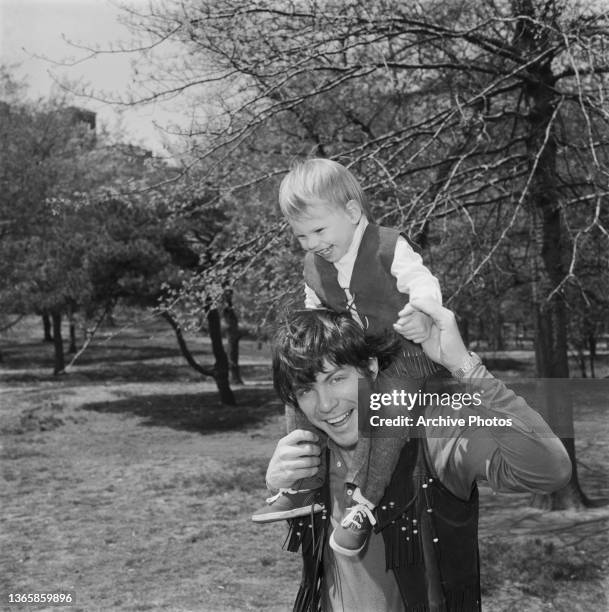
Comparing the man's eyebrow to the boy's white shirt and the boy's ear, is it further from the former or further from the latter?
the boy's ear

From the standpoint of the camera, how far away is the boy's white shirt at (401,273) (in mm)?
1766

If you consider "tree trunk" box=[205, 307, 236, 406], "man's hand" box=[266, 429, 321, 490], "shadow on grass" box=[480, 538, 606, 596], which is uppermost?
"man's hand" box=[266, 429, 321, 490]

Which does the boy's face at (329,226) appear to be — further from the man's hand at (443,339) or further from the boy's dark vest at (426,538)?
the boy's dark vest at (426,538)

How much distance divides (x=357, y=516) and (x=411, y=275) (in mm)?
597

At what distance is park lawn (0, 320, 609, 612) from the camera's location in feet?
20.4

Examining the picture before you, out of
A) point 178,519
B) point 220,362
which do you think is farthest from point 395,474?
point 220,362

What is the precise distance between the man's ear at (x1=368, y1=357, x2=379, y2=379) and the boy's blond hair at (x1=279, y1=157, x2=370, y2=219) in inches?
17.2

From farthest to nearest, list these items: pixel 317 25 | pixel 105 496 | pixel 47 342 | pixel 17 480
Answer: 1. pixel 47 342
2. pixel 17 480
3. pixel 105 496
4. pixel 317 25

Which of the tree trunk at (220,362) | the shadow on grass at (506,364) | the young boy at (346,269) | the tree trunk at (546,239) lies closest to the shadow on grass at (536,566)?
the tree trunk at (546,239)

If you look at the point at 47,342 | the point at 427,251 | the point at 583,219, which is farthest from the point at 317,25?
the point at 47,342

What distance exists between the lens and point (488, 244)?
8.50 meters

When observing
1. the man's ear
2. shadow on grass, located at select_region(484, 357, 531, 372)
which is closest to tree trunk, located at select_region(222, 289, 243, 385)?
shadow on grass, located at select_region(484, 357, 531, 372)

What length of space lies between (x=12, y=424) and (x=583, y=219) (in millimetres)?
11450

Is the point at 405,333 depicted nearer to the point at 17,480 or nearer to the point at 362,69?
the point at 362,69
